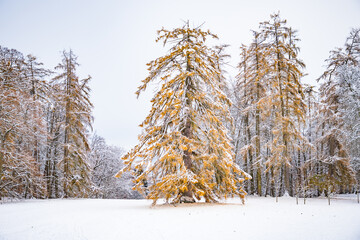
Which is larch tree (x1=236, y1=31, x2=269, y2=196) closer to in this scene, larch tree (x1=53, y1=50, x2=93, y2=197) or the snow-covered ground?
the snow-covered ground

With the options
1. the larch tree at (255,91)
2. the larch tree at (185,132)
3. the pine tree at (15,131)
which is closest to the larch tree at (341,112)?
the larch tree at (255,91)

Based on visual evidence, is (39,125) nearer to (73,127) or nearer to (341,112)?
Answer: (73,127)

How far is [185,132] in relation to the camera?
10500mm

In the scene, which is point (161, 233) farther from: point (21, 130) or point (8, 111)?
point (8, 111)

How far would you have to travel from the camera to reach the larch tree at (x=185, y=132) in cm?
909

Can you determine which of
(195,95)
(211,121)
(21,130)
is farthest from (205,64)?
(21,130)

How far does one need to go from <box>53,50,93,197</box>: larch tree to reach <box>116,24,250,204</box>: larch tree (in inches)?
304

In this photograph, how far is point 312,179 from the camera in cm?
1177

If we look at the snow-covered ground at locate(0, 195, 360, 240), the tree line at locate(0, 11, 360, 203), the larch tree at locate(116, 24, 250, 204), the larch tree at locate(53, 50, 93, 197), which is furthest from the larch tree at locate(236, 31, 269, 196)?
the larch tree at locate(53, 50, 93, 197)

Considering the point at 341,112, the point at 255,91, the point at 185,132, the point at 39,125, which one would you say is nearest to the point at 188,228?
the point at 185,132

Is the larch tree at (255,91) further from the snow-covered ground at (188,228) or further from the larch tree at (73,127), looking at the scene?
the larch tree at (73,127)

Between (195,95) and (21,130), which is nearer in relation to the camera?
(195,95)

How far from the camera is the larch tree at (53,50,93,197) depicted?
625 inches

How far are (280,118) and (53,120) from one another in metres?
16.8
